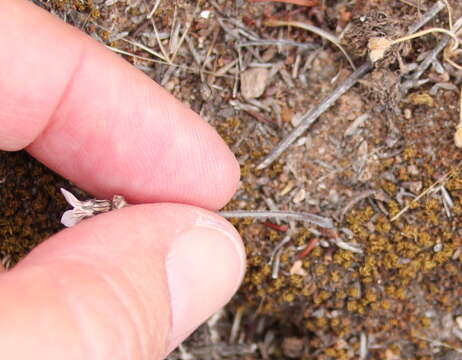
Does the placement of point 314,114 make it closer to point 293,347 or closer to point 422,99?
point 422,99

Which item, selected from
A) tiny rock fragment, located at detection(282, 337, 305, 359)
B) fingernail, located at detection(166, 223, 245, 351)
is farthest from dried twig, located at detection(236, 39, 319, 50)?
tiny rock fragment, located at detection(282, 337, 305, 359)

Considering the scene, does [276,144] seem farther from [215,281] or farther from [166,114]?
[215,281]

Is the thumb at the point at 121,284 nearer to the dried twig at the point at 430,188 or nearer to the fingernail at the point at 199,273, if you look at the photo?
the fingernail at the point at 199,273

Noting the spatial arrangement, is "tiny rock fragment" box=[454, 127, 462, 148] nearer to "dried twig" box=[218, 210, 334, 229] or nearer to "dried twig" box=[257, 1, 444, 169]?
"dried twig" box=[257, 1, 444, 169]

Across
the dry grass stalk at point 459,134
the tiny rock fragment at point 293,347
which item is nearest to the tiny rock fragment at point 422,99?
the dry grass stalk at point 459,134

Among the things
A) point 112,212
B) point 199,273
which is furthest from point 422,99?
point 112,212
